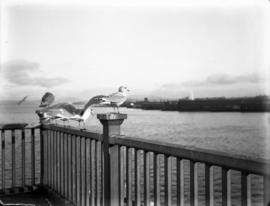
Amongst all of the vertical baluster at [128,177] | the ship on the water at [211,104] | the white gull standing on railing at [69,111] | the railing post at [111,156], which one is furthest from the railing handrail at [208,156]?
the white gull standing on railing at [69,111]

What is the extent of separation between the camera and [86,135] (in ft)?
8.23

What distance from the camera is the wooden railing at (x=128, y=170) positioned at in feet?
4.54

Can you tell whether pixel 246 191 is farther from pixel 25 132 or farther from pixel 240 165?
pixel 25 132

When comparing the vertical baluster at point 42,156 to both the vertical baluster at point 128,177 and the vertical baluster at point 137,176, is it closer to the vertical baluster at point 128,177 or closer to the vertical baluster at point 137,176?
the vertical baluster at point 128,177

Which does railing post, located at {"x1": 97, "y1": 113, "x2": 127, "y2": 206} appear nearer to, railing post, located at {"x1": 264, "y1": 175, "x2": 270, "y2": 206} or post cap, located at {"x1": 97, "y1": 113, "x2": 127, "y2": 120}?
post cap, located at {"x1": 97, "y1": 113, "x2": 127, "y2": 120}

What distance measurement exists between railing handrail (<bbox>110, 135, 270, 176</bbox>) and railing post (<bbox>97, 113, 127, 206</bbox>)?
0.77 ft

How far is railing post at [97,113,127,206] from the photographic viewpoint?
2180 mm

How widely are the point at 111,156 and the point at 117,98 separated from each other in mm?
401

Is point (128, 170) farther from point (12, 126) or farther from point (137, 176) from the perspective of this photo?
point (12, 126)

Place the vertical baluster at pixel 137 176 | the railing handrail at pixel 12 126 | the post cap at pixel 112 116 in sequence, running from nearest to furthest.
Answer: the vertical baluster at pixel 137 176 < the post cap at pixel 112 116 < the railing handrail at pixel 12 126

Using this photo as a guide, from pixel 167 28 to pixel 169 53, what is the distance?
21 centimetres

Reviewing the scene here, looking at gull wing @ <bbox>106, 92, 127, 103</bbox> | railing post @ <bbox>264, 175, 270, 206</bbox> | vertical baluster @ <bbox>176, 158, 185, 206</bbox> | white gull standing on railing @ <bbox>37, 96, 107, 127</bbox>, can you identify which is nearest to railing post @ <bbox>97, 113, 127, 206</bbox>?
gull wing @ <bbox>106, 92, 127, 103</bbox>

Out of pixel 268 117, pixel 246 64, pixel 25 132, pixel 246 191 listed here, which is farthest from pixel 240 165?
pixel 25 132

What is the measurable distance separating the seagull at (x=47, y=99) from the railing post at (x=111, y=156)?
2.26ft
